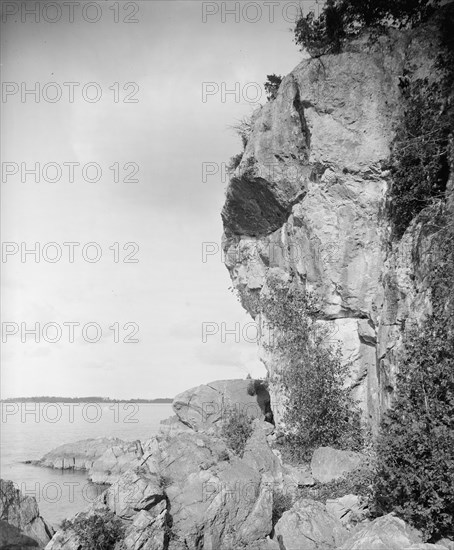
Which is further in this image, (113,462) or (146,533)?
(113,462)

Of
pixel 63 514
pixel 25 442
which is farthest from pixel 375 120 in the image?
pixel 25 442

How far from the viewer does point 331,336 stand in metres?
19.2

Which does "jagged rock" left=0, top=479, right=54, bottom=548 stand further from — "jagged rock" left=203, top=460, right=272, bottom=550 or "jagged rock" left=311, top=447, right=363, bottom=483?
"jagged rock" left=311, top=447, right=363, bottom=483

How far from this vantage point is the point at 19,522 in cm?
1684

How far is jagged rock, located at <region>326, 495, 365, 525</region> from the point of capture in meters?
12.7

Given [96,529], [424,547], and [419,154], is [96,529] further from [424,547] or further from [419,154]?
[419,154]

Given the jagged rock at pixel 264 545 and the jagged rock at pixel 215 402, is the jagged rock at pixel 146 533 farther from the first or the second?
the jagged rock at pixel 215 402

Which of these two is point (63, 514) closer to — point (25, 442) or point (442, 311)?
point (442, 311)

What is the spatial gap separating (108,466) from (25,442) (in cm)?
2819

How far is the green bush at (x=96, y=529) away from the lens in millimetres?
12359

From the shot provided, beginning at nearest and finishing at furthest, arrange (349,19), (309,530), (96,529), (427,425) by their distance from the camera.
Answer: (309,530)
(427,425)
(96,529)
(349,19)

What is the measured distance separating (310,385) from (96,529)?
8.78m

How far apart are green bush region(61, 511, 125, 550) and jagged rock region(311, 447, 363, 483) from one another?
606 cm

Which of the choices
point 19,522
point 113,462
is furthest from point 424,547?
point 113,462
